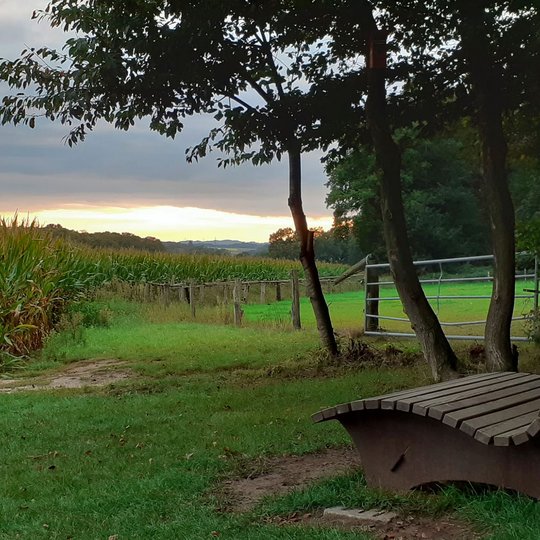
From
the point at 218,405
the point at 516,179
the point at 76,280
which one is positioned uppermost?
the point at 516,179

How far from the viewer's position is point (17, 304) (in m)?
12.4

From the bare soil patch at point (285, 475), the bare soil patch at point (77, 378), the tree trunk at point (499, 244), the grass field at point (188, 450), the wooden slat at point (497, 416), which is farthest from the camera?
the bare soil patch at point (77, 378)

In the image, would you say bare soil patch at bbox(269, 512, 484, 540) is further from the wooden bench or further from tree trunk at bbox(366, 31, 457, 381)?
tree trunk at bbox(366, 31, 457, 381)

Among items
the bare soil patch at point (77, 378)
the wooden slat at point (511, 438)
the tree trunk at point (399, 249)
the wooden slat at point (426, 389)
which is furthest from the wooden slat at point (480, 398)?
the bare soil patch at point (77, 378)

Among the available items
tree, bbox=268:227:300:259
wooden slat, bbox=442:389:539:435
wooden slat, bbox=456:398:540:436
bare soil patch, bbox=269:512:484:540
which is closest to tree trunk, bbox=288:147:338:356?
wooden slat, bbox=442:389:539:435

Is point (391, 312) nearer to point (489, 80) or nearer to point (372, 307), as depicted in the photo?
point (372, 307)

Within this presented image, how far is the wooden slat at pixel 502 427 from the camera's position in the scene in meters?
3.28

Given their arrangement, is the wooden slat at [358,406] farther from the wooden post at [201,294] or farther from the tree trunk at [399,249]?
the wooden post at [201,294]

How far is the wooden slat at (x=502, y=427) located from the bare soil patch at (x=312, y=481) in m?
0.43

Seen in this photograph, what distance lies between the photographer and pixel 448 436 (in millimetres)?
3672

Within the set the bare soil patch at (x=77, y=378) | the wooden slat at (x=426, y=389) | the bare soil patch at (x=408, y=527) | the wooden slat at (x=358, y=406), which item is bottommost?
the bare soil patch at (x=77, y=378)

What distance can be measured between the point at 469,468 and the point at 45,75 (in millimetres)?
8413

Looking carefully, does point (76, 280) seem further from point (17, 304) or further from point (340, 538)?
point (340, 538)

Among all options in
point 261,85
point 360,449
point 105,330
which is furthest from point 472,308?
point 360,449
